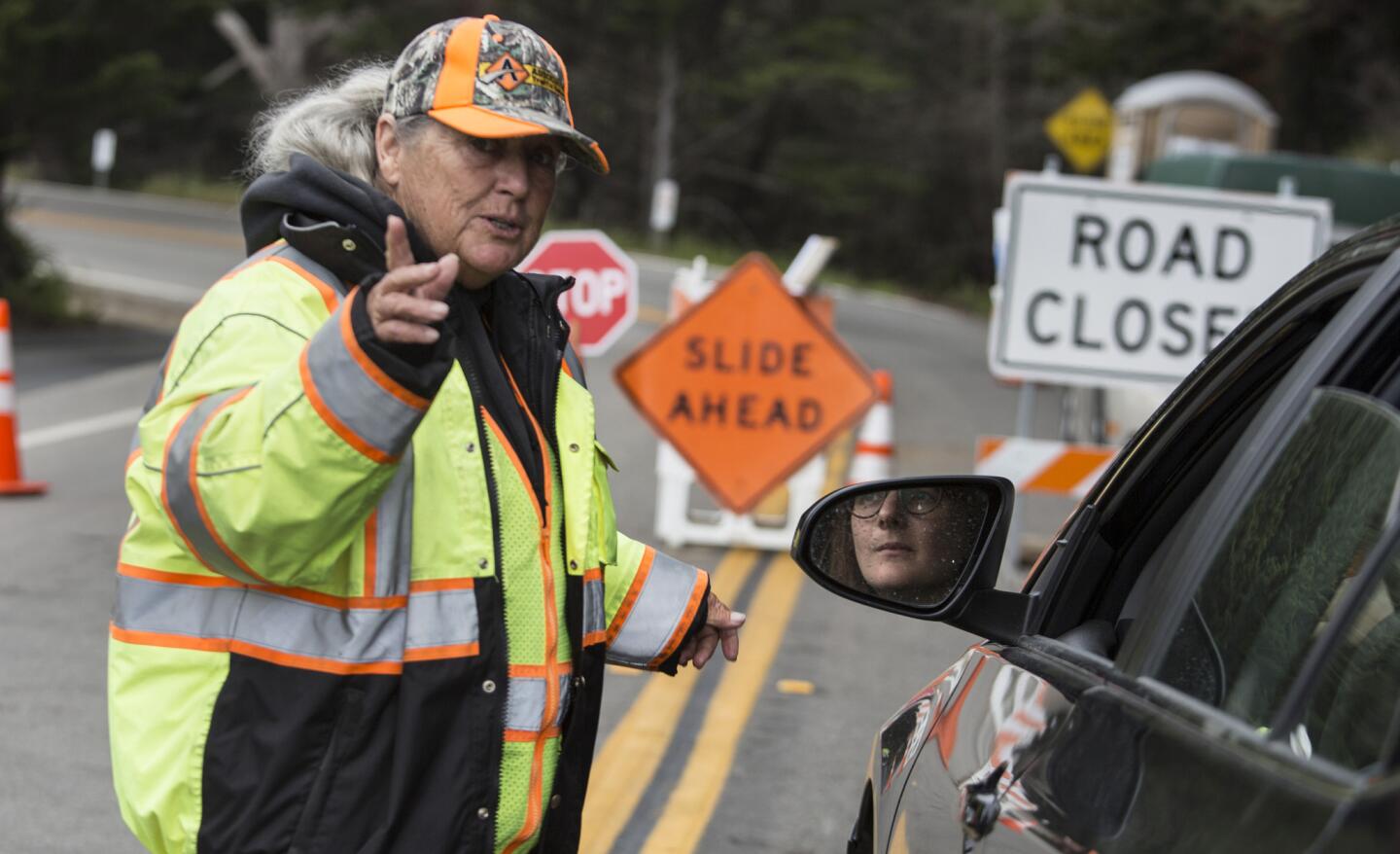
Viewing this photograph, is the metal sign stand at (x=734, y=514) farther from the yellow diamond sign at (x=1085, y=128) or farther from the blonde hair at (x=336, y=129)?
the yellow diamond sign at (x=1085, y=128)

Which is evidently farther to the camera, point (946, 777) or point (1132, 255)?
point (1132, 255)

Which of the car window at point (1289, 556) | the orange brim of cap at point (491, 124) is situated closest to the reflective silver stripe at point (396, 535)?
the orange brim of cap at point (491, 124)

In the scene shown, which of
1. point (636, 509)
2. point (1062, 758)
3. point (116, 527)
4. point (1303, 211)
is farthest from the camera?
point (636, 509)

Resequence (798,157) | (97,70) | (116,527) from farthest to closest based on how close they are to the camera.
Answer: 1. (798,157)
2. (97,70)
3. (116,527)

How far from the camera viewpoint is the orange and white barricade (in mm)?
8664

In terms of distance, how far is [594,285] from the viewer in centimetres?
1117

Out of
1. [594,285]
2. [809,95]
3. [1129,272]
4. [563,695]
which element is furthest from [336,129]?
[809,95]

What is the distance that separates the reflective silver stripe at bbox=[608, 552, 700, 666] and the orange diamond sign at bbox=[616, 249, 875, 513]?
6.61m

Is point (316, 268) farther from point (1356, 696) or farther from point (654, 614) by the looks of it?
point (1356, 696)

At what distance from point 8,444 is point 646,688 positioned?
4.77m

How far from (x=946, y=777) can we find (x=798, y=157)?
4364 cm

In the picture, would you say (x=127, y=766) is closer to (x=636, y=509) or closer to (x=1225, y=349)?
(x=1225, y=349)

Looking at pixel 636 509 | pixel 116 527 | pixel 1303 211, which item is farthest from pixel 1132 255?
pixel 116 527

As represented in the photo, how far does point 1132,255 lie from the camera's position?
327 inches
